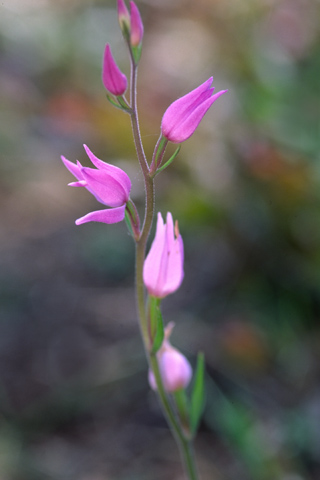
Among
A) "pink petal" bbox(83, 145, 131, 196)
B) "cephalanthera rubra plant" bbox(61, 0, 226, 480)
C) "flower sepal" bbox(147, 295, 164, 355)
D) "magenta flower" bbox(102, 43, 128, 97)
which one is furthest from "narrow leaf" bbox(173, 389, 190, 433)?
"magenta flower" bbox(102, 43, 128, 97)

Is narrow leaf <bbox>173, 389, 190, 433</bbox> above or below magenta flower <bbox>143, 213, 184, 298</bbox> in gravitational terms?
below

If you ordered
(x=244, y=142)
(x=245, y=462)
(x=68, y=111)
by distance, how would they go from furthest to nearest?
(x=68, y=111), (x=244, y=142), (x=245, y=462)

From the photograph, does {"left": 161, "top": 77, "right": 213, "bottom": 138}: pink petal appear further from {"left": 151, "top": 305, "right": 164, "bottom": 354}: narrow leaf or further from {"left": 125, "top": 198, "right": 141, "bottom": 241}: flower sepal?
{"left": 151, "top": 305, "right": 164, "bottom": 354}: narrow leaf

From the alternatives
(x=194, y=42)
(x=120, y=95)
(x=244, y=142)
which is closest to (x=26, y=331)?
(x=244, y=142)

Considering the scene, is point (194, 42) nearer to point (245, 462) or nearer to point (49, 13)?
point (49, 13)

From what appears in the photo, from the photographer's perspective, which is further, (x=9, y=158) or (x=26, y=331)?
(x=9, y=158)

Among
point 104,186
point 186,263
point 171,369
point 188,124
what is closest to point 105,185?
point 104,186

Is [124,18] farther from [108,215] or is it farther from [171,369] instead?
[171,369]
